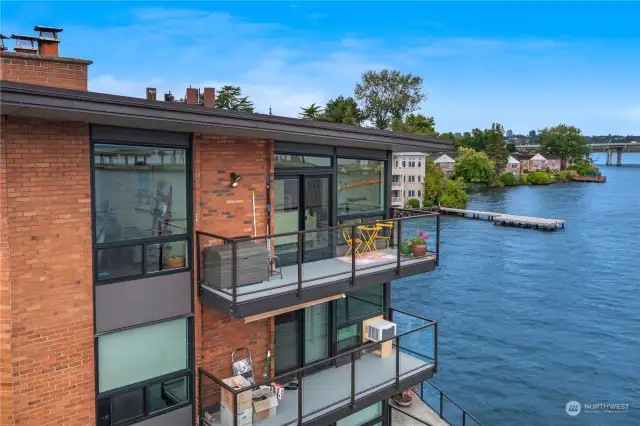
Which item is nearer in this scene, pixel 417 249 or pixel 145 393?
pixel 145 393

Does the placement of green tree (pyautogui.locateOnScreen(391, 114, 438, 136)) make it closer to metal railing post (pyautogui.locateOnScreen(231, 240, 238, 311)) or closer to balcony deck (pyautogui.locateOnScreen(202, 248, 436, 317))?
balcony deck (pyautogui.locateOnScreen(202, 248, 436, 317))

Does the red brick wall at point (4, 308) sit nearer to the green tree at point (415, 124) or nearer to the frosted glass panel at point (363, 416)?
the frosted glass panel at point (363, 416)

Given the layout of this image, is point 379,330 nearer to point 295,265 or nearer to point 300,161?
point 295,265

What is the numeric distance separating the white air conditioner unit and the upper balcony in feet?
5.65

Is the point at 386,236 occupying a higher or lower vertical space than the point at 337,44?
lower

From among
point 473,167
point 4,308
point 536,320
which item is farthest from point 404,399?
point 473,167

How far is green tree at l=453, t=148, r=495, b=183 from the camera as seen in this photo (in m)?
126

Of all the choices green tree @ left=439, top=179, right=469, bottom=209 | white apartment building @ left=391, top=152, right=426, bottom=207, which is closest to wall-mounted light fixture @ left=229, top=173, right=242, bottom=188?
white apartment building @ left=391, top=152, right=426, bottom=207

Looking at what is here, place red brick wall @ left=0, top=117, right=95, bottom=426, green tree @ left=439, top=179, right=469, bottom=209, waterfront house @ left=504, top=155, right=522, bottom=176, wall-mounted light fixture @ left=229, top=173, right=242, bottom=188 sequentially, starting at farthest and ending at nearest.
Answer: waterfront house @ left=504, top=155, right=522, bottom=176
green tree @ left=439, top=179, right=469, bottom=209
wall-mounted light fixture @ left=229, top=173, right=242, bottom=188
red brick wall @ left=0, top=117, right=95, bottom=426

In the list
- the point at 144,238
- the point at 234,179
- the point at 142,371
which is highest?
the point at 234,179

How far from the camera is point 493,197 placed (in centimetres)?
10794

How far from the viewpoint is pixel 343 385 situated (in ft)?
37.4

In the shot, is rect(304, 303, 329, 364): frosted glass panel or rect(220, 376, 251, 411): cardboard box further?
rect(304, 303, 329, 364): frosted glass panel

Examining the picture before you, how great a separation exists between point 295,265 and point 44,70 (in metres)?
5.87
